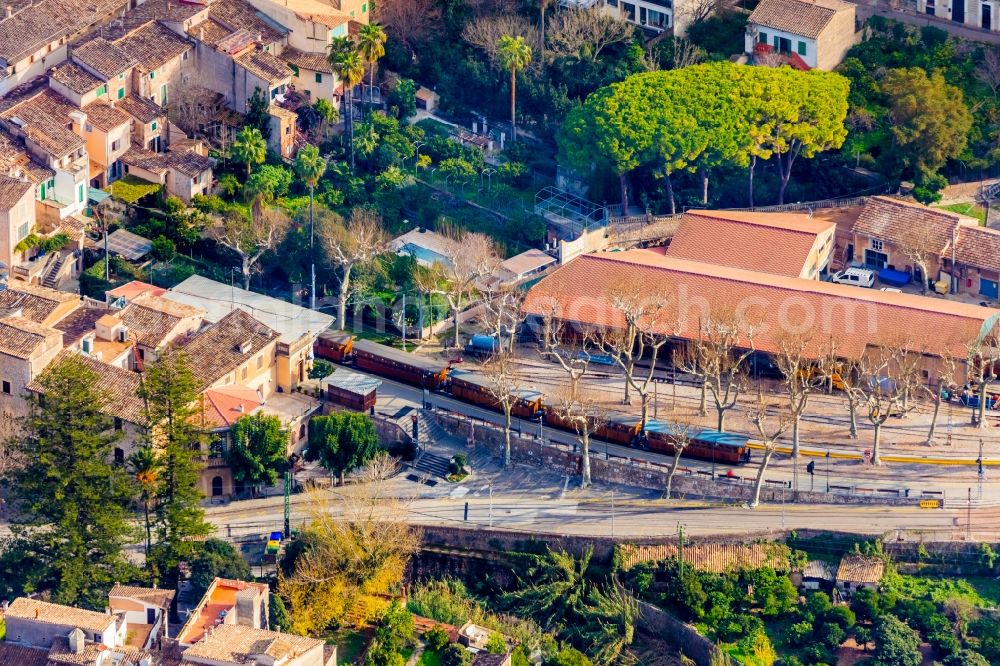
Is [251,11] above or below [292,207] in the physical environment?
above

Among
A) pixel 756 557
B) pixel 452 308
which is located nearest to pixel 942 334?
pixel 756 557

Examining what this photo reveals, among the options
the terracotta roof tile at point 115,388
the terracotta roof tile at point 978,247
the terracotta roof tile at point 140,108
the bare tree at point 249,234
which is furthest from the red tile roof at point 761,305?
the terracotta roof tile at point 140,108

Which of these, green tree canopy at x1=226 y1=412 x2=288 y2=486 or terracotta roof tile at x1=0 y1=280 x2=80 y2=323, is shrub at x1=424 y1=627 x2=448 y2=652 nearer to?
green tree canopy at x1=226 y1=412 x2=288 y2=486

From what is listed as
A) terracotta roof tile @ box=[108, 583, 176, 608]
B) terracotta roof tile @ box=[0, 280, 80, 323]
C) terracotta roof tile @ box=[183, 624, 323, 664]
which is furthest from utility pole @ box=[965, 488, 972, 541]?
terracotta roof tile @ box=[0, 280, 80, 323]

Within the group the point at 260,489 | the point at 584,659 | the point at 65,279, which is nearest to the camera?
the point at 584,659

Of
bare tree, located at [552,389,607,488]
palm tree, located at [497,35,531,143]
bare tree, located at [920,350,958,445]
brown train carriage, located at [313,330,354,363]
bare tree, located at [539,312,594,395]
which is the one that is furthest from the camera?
palm tree, located at [497,35,531,143]

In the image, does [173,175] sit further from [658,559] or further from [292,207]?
[658,559]

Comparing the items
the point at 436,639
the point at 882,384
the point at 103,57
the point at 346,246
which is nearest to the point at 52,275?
the point at 103,57
